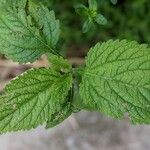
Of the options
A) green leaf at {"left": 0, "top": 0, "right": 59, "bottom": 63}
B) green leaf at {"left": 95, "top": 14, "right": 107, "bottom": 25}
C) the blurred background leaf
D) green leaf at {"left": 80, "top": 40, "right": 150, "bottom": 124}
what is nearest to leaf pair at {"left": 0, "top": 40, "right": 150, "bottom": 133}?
green leaf at {"left": 80, "top": 40, "right": 150, "bottom": 124}

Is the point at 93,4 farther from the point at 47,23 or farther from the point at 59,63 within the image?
the point at 59,63

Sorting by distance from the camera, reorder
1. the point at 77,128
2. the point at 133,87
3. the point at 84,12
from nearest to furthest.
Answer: the point at 133,87
the point at 84,12
the point at 77,128

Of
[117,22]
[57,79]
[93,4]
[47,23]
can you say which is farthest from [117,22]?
[57,79]

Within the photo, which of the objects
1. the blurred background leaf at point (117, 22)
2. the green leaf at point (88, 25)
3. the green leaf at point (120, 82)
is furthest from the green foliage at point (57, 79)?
the blurred background leaf at point (117, 22)

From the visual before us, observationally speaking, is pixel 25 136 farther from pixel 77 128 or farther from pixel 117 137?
pixel 117 137

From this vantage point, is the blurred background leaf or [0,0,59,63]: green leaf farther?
the blurred background leaf

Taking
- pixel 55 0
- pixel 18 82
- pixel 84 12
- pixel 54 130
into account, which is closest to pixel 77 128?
pixel 54 130

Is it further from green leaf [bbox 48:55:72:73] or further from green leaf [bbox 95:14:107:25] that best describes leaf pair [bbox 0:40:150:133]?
green leaf [bbox 95:14:107:25]
